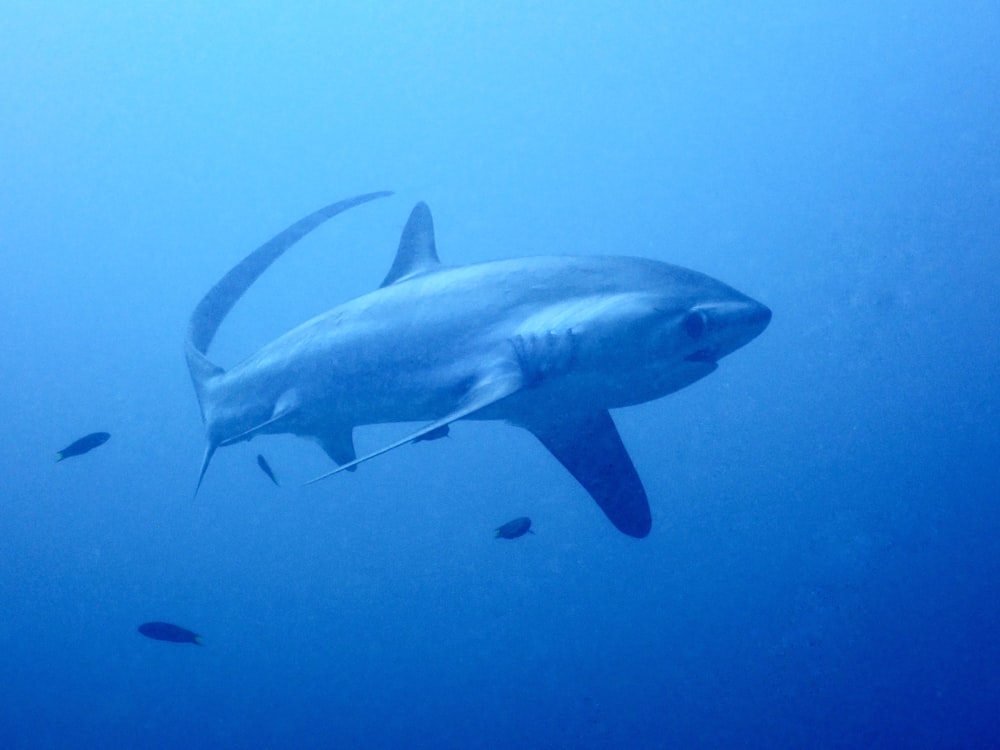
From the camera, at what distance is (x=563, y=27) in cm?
7262

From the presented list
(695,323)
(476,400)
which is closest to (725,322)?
(695,323)

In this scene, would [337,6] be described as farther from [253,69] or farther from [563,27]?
[563,27]

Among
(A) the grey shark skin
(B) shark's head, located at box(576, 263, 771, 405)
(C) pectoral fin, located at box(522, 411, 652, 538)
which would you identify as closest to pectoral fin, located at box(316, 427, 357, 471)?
(A) the grey shark skin

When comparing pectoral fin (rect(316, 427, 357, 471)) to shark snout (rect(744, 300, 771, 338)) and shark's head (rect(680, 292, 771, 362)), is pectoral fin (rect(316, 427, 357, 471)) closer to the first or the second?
shark's head (rect(680, 292, 771, 362))

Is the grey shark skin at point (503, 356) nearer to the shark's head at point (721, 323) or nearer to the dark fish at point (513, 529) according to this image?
the shark's head at point (721, 323)

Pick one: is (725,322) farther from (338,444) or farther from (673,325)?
(338,444)

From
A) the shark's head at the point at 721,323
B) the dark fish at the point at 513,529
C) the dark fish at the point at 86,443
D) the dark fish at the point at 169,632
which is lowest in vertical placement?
the dark fish at the point at 169,632

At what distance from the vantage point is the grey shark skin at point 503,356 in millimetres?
3143

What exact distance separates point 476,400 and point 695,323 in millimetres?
1023

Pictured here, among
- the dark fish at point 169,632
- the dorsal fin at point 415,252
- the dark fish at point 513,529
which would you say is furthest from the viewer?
the dark fish at point 169,632

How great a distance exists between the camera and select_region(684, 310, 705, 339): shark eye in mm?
3061

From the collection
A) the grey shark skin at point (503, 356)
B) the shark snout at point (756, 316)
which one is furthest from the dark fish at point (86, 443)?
the shark snout at point (756, 316)

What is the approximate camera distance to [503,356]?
338 centimetres

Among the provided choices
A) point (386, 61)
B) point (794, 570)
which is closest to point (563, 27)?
point (386, 61)
